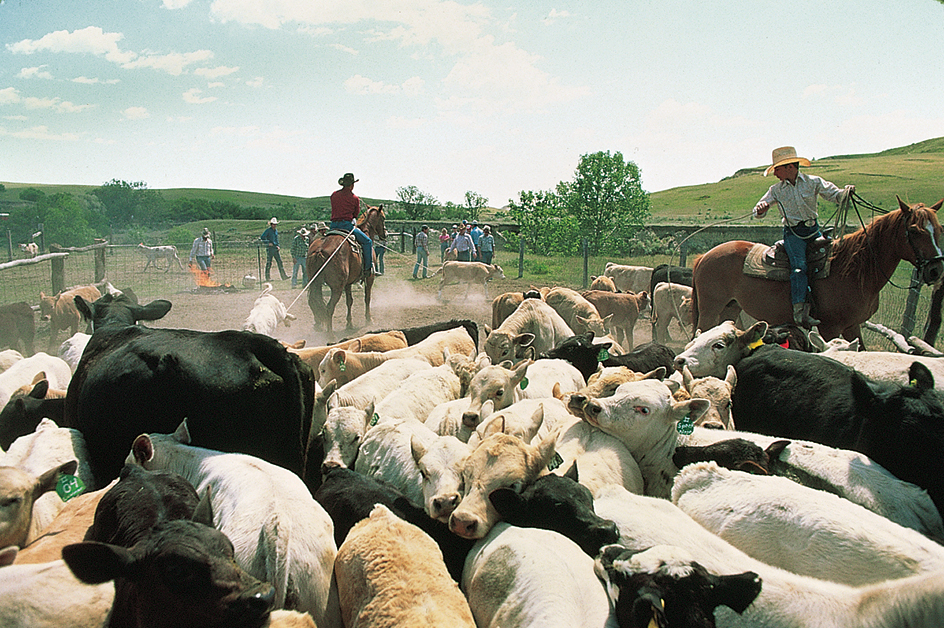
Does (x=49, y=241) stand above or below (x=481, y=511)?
above

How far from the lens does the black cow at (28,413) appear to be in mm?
4105

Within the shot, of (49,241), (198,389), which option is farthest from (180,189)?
(198,389)

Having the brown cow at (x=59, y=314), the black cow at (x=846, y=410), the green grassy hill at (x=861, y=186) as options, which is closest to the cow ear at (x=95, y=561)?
the black cow at (x=846, y=410)

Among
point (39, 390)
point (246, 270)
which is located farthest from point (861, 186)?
point (39, 390)

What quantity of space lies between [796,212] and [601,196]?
23501 mm

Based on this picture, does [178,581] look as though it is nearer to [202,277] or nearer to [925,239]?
[925,239]

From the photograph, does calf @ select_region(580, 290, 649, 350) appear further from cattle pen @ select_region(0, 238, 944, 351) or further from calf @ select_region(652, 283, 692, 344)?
cattle pen @ select_region(0, 238, 944, 351)

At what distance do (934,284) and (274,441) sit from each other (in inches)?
303

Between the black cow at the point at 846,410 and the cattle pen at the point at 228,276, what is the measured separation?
5.24m

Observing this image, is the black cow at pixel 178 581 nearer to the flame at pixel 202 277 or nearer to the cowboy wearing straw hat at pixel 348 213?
the cowboy wearing straw hat at pixel 348 213

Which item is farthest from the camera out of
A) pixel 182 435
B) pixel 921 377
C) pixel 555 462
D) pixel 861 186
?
pixel 861 186

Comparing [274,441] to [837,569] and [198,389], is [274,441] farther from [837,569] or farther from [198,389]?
[837,569]

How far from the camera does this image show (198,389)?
3410 mm

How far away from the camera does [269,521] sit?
96.2 inches
